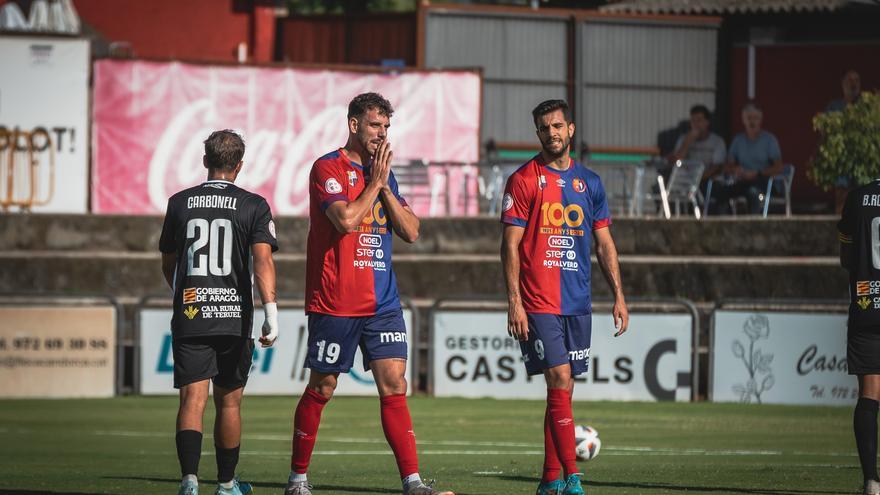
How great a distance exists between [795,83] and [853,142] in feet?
36.0

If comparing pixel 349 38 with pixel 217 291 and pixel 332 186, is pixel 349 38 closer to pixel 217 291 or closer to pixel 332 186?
pixel 332 186

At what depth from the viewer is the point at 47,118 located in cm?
2573

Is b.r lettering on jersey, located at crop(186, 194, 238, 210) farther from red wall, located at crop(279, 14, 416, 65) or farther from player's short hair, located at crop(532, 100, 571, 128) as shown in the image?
red wall, located at crop(279, 14, 416, 65)

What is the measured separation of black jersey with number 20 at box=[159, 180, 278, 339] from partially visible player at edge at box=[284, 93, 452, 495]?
0.42 meters

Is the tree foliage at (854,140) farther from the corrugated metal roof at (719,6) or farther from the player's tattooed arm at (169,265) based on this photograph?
the player's tattooed arm at (169,265)

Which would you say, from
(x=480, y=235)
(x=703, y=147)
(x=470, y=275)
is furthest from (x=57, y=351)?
(x=703, y=147)

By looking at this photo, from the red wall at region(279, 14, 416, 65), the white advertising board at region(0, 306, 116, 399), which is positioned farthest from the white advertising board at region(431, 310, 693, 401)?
the red wall at region(279, 14, 416, 65)

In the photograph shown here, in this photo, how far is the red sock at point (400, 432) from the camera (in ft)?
29.4

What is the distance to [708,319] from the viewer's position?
1956 centimetres

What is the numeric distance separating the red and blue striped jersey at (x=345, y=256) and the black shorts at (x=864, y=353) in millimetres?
3003

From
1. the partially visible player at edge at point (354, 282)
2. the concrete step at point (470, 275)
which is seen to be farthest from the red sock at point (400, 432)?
the concrete step at point (470, 275)

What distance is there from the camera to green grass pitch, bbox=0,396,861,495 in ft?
34.9

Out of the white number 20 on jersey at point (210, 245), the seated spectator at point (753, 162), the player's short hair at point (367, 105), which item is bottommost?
the white number 20 on jersey at point (210, 245)

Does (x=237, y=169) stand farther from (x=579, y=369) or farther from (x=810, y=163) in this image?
(x=810, y=163)
